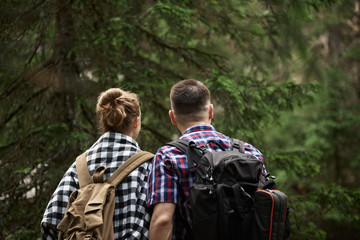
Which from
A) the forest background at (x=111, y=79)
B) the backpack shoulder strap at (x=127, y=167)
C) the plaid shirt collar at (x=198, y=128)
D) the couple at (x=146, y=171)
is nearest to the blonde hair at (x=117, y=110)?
the couple at (x=146, y=171)

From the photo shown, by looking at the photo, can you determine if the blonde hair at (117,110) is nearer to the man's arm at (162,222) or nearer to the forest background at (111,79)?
the man's arm at (162,222)

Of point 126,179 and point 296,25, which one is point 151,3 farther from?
point 126,179

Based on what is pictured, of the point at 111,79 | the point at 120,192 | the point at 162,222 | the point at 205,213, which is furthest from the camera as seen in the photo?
the point at 111,79

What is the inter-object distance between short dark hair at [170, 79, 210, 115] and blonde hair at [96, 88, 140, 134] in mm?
316

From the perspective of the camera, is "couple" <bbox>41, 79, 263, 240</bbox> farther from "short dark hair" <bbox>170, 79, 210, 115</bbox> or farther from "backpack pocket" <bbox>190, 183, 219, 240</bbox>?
"backpack pocket" <bbox>190, 183, 219, 240</bbox>

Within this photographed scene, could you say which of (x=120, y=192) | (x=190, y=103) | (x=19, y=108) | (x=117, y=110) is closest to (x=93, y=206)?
(x=120, y=192)

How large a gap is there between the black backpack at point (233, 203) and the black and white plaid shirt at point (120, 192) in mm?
426

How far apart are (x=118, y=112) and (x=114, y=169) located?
1.38ft

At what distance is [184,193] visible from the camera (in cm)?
222

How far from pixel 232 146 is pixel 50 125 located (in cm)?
256

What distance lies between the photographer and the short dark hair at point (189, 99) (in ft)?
8.13

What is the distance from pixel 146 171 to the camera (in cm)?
242

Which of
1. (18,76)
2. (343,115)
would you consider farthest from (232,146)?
(343,115)

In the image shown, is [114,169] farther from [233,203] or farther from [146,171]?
[233,203]
